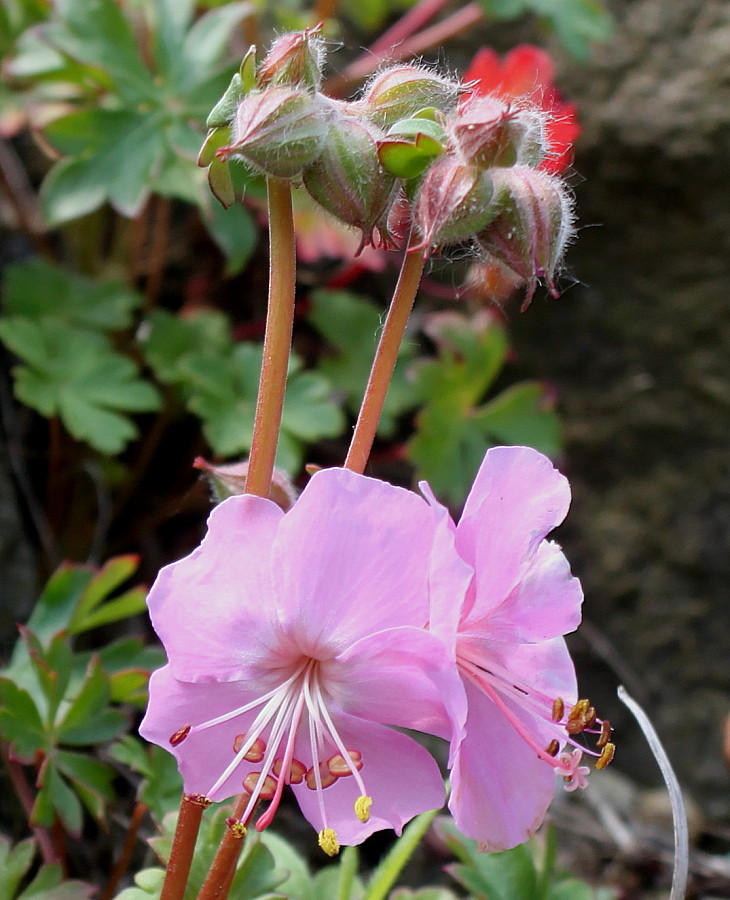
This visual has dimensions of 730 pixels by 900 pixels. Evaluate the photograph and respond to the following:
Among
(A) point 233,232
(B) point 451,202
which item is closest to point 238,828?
Answer: (B) point 451,202

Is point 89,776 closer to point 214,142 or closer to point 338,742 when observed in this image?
point 338,742

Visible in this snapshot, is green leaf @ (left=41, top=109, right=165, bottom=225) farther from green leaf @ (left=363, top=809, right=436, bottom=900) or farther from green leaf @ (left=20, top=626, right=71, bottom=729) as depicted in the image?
green leaf @ (left=363, top=809, right=436, bottom=900)

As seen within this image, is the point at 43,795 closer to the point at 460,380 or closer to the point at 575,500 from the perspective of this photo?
the point at 460,380

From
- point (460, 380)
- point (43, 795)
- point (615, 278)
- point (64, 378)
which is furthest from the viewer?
point (615, 278)

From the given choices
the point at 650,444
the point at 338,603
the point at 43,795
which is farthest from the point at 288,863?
the point at 650,444

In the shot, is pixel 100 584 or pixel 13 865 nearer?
pixel 13 865

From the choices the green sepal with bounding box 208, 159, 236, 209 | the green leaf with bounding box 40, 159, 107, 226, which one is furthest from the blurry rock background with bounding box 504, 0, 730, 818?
the green sepal with bounding box 208, 159, 236, 209

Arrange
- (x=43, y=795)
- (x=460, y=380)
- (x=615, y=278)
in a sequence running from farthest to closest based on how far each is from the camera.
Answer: (x=615, y=278)
(x=460, y=380)
(x=43, y=795)

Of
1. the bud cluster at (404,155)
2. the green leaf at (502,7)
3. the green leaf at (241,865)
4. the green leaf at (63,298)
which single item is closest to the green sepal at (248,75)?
the bud cluster at (404,155)
